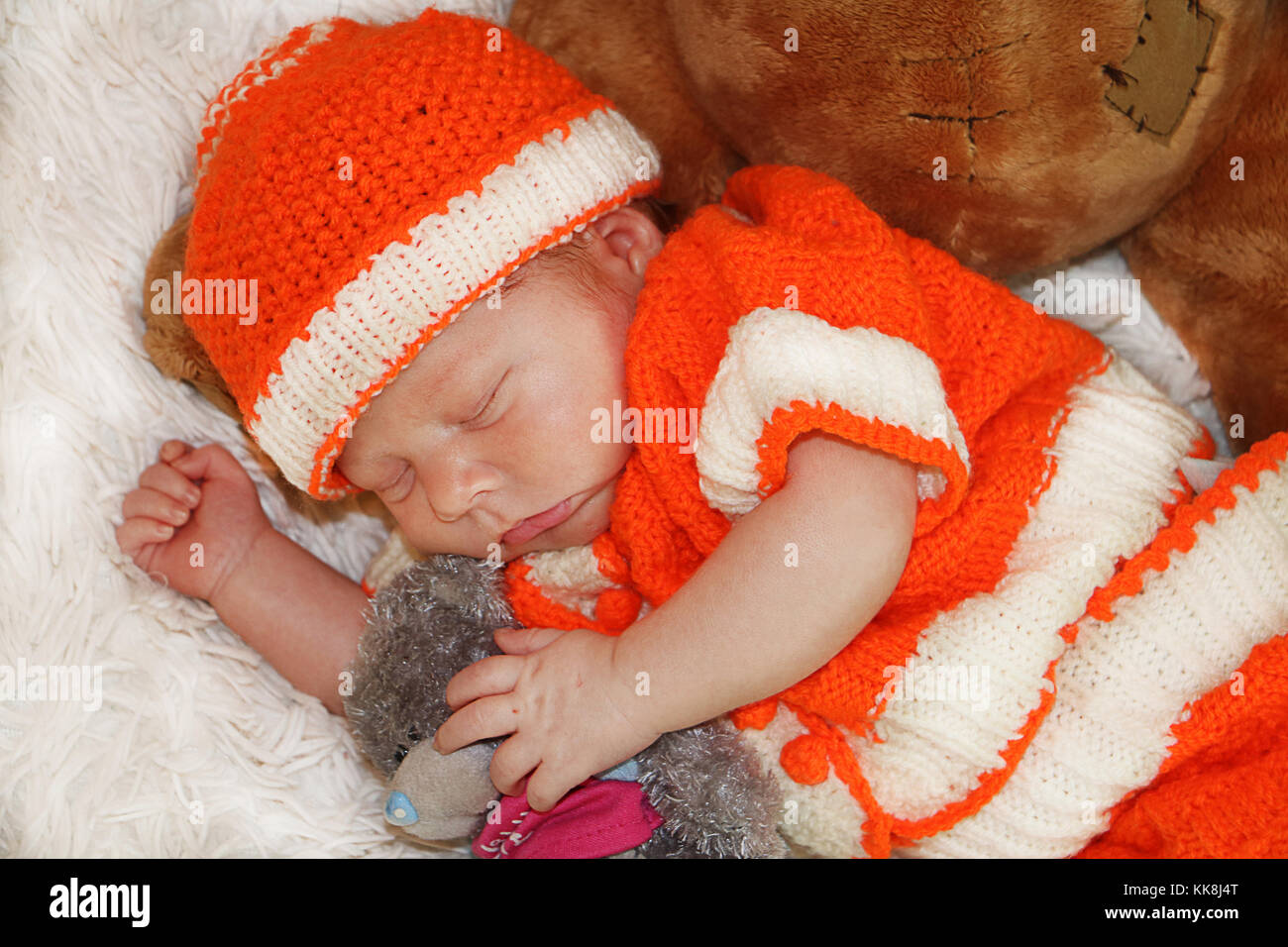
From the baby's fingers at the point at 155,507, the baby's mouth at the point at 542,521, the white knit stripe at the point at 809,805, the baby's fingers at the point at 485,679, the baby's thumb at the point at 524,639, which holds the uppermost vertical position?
the baby's mouth at the point at 542,521

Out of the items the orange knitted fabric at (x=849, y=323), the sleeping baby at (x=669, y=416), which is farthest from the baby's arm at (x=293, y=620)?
the orange knitted fabric at (x=849, y=323)

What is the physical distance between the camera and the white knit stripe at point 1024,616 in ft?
4.40

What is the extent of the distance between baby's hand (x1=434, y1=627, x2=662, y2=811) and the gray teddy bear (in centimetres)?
5

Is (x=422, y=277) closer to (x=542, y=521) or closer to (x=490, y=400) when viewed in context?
(x=490, y=400)

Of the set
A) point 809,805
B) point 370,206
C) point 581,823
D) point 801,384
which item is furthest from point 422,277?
point 809,805

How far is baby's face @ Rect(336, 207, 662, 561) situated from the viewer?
1371mm

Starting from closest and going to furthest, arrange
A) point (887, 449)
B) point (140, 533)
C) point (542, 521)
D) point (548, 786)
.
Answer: point (887, 449)
point (548, 786)
point (542, 521)
point (140, 533)

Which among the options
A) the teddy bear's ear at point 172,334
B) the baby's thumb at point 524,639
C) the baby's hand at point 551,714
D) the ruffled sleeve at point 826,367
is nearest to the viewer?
the ruffled sleeve at point 826,367

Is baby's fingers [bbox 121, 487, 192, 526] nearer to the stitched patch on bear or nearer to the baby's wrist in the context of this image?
the baby's wrist

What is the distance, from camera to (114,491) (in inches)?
63.3

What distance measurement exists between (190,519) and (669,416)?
738 millimetres

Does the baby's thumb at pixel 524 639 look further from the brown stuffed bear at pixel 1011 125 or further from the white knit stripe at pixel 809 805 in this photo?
the brown stuffed bear at pixel 1011 125

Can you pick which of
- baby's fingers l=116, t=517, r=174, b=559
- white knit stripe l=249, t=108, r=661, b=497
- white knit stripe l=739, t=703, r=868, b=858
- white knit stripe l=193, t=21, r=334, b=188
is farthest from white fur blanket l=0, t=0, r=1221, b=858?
white knit stripe l=739, t=703, r=868, b=858

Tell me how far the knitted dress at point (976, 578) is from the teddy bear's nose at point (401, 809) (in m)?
0.40
